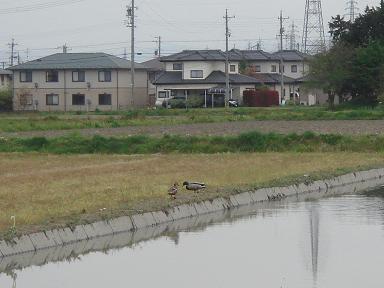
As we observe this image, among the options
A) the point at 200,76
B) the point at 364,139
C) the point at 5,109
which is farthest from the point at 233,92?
the point at 364,139

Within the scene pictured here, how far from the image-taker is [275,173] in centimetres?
2306

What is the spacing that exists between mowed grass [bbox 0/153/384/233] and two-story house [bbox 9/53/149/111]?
43.3 metres

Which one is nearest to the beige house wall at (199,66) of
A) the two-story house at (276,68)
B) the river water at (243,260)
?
the two-story house at (276,68)

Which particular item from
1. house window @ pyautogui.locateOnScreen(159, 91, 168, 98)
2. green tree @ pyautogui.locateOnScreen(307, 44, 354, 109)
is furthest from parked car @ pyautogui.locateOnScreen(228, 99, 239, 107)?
green tree @ pyautogui.locateOnScreen(307, 44, 354, 109)

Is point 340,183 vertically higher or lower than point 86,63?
lower

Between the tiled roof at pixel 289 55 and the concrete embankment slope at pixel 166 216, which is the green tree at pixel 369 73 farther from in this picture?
the concrete embankment slope at pixel 166 216

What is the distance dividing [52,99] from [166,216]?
60.4 metres

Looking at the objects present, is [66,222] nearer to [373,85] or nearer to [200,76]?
[373,85]

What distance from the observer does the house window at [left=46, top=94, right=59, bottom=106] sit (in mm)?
75125

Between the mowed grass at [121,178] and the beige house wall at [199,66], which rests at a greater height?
the beige house wall at [199,66]

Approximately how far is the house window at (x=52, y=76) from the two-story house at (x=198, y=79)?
7.96 metres

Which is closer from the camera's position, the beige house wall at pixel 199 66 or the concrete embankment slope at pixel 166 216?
the concrete embankment slope at pixel 166 216

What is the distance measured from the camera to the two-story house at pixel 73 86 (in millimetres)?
74312

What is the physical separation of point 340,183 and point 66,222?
10.6 meters
